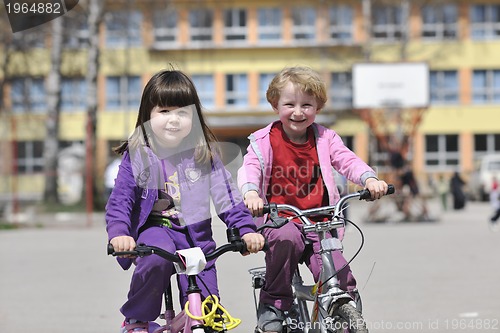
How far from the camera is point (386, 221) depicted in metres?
23.2

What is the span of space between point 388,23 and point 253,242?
4731cm

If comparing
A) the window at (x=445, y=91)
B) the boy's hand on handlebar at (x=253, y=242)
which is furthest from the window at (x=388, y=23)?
the boy's hand on handlebar at (x=253, y=242)

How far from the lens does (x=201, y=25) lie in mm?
51281

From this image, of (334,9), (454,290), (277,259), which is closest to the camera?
(277,259)

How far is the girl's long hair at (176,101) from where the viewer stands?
4.48 m

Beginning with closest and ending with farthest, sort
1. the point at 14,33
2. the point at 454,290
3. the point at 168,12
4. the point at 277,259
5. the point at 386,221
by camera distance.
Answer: the point at 277,259 → the point at 454,290 → the point at 386,221 → the point at 14,33 → the point at 168,12

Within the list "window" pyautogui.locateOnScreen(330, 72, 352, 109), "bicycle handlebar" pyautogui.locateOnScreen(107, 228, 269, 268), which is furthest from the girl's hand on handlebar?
"window" pyautogui.locateOnScreen(330, 72, 352, 109)

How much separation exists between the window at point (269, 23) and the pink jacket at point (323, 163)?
4668cm

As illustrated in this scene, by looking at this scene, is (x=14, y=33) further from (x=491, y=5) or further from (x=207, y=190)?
(x=491, y=5)

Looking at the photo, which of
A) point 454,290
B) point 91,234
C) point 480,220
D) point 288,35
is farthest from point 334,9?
point 454,290

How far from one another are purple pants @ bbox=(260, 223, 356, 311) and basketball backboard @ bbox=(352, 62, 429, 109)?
69.4 ft

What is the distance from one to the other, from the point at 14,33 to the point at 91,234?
10.6 m

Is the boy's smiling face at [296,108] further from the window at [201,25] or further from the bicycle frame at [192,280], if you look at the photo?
the window at [201,25]

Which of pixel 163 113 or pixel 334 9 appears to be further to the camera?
pixel 334 9
